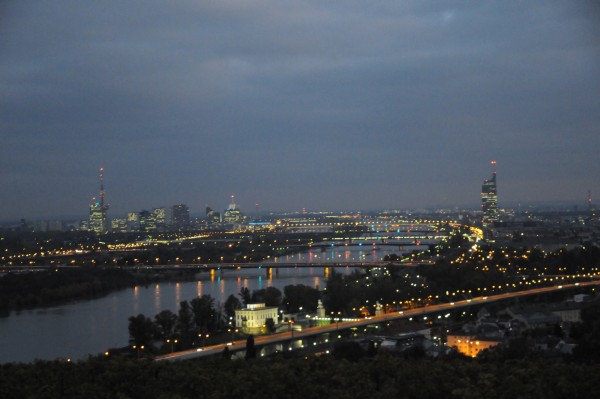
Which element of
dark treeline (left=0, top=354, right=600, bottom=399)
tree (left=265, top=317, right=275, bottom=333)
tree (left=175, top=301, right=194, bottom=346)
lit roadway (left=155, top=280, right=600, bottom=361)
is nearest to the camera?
dark treeline (left=0, top=354, right=600, bottom=399)

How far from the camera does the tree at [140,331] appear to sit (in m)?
8.05

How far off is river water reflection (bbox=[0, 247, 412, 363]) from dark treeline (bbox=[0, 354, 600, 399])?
8.48 feet

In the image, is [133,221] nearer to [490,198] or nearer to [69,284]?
[490,198]

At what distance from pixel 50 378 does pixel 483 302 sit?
21.6 ft

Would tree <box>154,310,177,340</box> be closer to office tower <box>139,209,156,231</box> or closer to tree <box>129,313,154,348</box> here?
tree <box>129,313,154,348</box>

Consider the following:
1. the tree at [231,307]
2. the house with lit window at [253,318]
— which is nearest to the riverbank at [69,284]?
the tree at [231,307]

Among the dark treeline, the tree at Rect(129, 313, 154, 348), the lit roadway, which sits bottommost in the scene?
the lit roadway

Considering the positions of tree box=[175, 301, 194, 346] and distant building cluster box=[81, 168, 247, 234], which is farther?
distant building cluster box=[81, 168, 247, 234]

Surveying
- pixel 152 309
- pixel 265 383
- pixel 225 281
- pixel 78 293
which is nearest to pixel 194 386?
pixel 265 383

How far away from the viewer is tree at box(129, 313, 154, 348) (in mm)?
8055

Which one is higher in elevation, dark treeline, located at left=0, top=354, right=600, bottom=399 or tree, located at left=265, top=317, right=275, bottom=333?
dark treeline, located at left=0, top=354, right=600, bottom=399

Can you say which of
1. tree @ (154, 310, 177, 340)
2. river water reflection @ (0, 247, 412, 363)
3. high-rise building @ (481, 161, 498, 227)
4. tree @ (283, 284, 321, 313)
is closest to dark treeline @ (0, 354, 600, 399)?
river water reflection @ (0, 247, 412, 363)

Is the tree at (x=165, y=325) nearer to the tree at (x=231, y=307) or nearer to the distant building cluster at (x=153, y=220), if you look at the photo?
the tree at (x=231, y=307)

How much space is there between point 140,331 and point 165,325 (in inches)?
27.6
